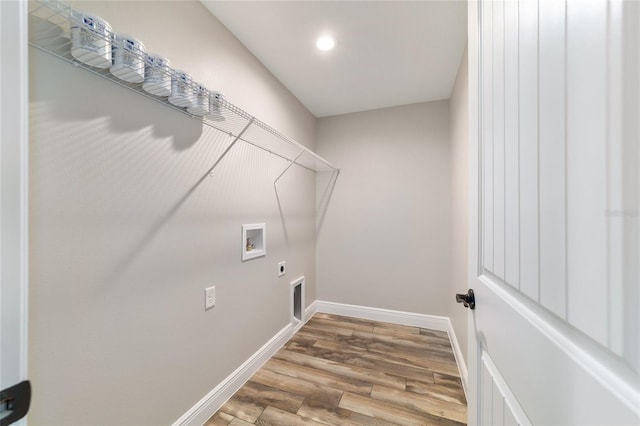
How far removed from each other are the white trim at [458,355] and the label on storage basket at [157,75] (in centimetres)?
253

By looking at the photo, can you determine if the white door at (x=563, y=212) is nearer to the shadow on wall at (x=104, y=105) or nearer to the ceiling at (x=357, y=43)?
the ceiling at (x=357, y=43)

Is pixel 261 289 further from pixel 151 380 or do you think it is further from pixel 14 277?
pixel 14 277

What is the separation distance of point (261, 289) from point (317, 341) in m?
0.85

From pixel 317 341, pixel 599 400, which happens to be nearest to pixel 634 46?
pixel 599 400

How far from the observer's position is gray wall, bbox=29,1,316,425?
80 cm

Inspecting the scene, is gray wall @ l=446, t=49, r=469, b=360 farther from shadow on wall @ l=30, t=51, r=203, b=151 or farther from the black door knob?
shadow on wall @ l=30, t=51, r=203, b=151

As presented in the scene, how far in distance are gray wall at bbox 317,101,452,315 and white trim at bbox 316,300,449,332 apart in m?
0.06

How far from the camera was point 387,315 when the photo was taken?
106 inches

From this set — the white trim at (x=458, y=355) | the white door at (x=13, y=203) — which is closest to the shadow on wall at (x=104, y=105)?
the white door at (x=13, y=203)

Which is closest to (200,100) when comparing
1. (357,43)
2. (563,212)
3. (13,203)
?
(13,203)

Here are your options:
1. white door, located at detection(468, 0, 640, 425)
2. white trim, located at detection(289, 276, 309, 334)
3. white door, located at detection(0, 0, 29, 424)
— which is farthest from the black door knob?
white trim, located at detection(289, 276, 309, 334)

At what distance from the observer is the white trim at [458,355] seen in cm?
166

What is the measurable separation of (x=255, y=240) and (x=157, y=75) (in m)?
1.26

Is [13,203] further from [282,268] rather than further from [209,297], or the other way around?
[282,268]
